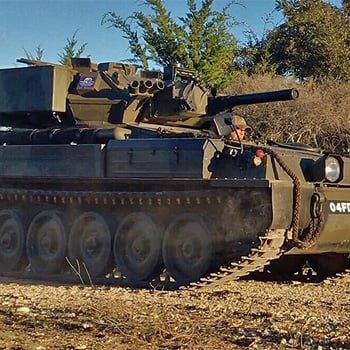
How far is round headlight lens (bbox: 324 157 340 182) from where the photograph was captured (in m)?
11.4

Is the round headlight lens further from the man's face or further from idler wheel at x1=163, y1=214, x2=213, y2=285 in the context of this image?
idler wheel at x1=163, y1=214, x2=213, y2=285

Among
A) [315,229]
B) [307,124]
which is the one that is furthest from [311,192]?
[307,124]

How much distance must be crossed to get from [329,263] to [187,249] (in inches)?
111

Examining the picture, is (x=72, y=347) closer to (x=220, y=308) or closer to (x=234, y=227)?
(x=220, y=308)

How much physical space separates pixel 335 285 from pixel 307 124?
1149 centimetres

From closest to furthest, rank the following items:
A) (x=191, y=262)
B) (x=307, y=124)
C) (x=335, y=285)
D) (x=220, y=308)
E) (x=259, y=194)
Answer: (x=220, y=308), (x=259, y=194), (x=191, y=262), (x=335, y=285), (x=307, y=124)

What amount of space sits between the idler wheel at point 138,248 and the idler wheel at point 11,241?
204 centimetres

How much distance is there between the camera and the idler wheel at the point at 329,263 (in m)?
13.2

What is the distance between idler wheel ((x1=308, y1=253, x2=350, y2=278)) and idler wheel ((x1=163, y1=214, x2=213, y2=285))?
2.73 meters

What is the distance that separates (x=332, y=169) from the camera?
1145 cm

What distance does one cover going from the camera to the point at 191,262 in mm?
11539

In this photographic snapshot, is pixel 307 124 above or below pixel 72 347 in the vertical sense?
above

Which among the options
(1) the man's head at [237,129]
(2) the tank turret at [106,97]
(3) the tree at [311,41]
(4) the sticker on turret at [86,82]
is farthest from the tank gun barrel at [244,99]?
(3) the tree at [311,41]

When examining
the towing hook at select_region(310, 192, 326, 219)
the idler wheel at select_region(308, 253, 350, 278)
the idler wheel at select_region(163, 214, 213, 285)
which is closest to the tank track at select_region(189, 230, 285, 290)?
the idler wheel at select_region(163, 214, 213, 285)
